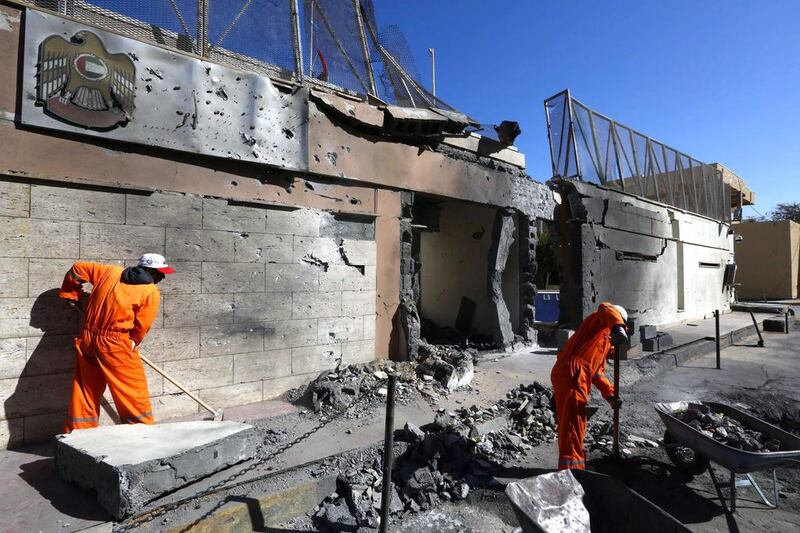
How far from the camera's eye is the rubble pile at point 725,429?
3.66 meters

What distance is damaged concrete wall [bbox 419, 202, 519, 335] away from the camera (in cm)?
867

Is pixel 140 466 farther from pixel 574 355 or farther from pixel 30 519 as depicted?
pixel 574 355

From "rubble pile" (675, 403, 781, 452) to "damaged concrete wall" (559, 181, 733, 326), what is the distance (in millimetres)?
4280

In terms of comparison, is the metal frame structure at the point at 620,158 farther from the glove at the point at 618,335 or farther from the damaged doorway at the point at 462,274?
the glove at the point at 618,335

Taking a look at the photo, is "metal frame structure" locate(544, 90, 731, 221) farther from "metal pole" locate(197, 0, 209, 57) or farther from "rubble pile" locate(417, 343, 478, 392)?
"metal pole" locate(197, 0, 209, 57)

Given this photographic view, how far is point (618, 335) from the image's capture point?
3.47 metres

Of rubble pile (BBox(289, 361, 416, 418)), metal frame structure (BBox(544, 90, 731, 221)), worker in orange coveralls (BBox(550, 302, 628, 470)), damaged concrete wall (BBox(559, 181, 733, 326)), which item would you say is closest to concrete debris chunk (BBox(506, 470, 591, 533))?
worker in orange coveralls (BBox(550, 302, 628, 470))

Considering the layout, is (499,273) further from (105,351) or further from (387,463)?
(105,351)

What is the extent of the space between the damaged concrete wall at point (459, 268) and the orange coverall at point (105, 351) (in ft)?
20.3

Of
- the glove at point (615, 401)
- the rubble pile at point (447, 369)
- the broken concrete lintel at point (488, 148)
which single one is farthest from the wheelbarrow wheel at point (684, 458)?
the broken concrete lintel at point (488, 148)

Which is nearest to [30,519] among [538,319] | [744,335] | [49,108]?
[49,108]

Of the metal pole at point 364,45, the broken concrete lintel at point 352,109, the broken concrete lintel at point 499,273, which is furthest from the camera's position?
the broken concrete lintel at point 499,273

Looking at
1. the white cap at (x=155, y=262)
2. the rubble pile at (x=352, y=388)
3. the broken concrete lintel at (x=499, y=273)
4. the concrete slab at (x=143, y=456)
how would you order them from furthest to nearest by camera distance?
1. the broken concrete lintel at (x=499, y=273)
2. the rubble pile at (x=352, y=388)
3. the white cap at (x=155, y=262)
4. the concrete slab at (x=143, y=456)

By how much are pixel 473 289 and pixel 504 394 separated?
12.8 ft
